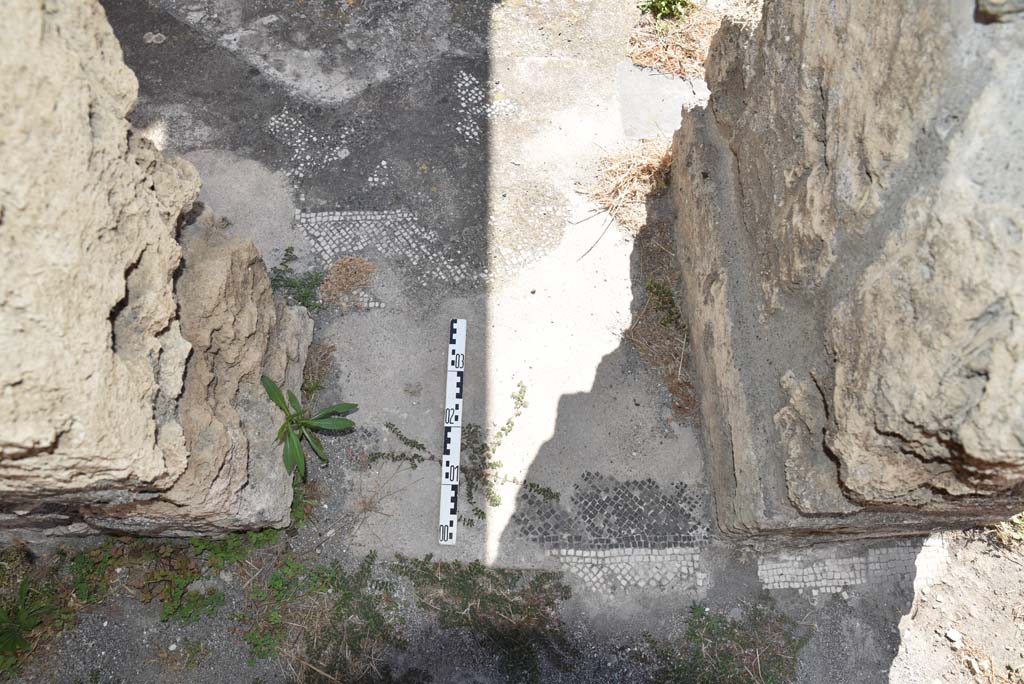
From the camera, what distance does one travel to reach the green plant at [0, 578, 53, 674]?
333 centimetres

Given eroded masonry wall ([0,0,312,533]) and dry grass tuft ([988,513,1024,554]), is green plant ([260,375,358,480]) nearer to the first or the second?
eroded masonry wall ([0,0,312,533])

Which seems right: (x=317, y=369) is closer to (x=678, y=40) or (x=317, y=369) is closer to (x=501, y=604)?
(x=501, y=604)

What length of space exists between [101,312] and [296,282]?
82.4 inches

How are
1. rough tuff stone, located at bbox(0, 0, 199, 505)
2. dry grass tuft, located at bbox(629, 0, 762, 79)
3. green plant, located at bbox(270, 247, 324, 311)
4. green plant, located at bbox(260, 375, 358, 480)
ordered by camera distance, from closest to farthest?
rough tuff stone, located at bbox(0, 0, 199, 505) < green plant, located at bbox(260, 375, 358, 480) < green plant, located at bbox(270, 247, 324, 311) < dry grass tuft, located at bbox(629, 0, 762, 79)

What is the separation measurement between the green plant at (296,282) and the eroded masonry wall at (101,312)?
3.14 feet

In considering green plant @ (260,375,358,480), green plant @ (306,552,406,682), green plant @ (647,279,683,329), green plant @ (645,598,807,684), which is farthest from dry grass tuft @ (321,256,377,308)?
green plant @ (645,598,807,684)

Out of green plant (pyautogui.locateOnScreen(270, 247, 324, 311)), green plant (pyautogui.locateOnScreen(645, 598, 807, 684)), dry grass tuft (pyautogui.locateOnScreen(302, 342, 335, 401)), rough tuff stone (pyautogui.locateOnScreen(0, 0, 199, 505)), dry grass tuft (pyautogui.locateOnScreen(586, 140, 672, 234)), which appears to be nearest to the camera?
rough tuff stone (pyautogui.locateOnScreen(0, 0, 199, 505))

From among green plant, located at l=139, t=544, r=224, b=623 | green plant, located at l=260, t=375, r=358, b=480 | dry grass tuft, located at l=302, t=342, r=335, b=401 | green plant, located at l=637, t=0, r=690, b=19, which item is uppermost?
green plant, located at l=637, t=0, r=690, b=19

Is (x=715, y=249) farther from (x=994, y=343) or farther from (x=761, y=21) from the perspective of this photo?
(x=994, y=343)

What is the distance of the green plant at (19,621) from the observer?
3.33 metres

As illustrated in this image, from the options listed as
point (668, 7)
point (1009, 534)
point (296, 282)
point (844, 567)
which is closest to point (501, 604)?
point (844, 567)

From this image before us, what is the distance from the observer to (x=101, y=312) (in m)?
2.27

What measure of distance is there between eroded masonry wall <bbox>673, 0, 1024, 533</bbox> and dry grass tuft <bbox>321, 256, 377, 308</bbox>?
2062 millimetres

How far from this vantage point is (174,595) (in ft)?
11.5
